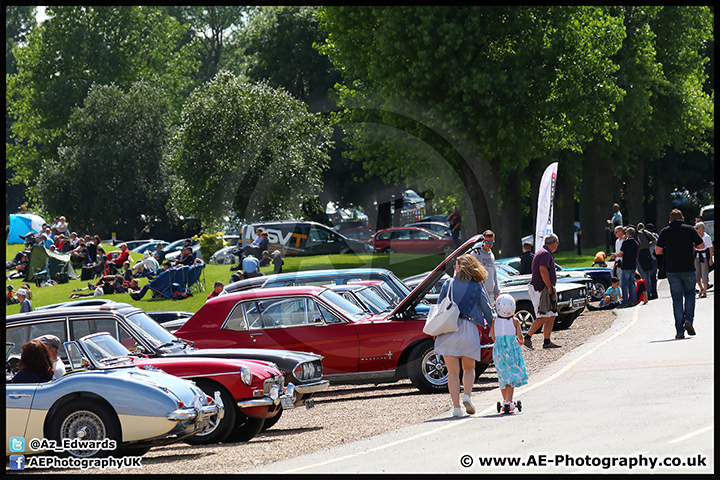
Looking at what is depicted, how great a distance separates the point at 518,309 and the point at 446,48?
49.1 feet

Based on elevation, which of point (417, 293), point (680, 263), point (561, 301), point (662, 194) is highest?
point (662, 194)

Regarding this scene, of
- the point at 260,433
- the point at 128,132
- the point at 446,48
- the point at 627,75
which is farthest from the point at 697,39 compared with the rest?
the point at 260,433

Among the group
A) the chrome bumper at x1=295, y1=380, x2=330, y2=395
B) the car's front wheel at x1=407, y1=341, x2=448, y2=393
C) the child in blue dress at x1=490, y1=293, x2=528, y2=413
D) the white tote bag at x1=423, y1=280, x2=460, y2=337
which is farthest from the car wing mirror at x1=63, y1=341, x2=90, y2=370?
the child in blue dress at x1=490, y1=293, x2=528, y2=413

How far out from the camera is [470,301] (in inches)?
372

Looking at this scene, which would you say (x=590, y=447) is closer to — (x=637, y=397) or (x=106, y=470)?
(x=637, y=397)

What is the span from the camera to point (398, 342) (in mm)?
12156

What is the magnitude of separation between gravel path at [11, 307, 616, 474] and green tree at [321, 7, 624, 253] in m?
17.7

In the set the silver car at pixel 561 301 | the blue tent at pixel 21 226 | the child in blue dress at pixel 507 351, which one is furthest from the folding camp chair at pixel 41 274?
the child in blue dress at pixel 507 351

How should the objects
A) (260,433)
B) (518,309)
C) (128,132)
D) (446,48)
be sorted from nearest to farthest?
(260,433) < (518,309) < (446,48) < (128,132)

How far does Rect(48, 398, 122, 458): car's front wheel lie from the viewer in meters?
8.28

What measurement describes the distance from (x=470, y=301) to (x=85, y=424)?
4.17 metres

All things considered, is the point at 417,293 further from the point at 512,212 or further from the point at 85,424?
the point at 512,212

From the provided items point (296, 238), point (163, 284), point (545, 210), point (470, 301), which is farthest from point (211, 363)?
point (296, 238)

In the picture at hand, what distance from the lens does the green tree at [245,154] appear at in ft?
136
